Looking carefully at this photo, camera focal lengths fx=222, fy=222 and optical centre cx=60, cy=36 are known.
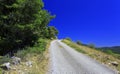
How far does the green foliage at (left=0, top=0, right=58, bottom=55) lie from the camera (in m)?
27.7

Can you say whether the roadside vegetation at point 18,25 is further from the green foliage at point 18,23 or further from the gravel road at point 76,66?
the gravel road at point 76,66

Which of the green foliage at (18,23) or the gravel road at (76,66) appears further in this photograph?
the green foliage at (18,23)

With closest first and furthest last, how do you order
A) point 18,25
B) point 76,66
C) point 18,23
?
point 76,66 < point 18,25 < point 18,23

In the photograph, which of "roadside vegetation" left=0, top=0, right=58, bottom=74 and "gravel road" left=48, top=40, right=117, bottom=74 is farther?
"roadside vegetation" left=0, top=0, right=58, bottom=74

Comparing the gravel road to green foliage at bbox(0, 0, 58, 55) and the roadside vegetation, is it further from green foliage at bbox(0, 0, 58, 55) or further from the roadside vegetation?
green foliage at bbox(0, 0, 58, 55)

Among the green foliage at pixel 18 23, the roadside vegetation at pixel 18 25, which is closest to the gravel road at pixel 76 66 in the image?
the roadside vegetation at pixel 18 25

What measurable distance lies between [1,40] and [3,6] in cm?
497

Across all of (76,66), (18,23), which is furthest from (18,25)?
(76,66)

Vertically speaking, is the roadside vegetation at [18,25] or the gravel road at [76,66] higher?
the roadside vegetation at [18,25]

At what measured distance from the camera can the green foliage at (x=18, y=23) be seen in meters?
27.7

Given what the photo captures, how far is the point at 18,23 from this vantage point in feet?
92.8

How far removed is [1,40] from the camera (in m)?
27.5

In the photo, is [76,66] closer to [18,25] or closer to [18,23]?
[18,25]

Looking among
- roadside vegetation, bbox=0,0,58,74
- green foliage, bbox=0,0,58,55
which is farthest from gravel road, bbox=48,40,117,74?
green foliage, bbox=0,0,58,55
